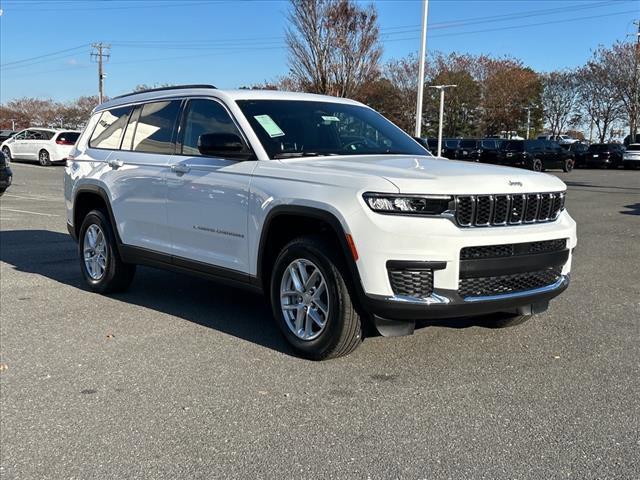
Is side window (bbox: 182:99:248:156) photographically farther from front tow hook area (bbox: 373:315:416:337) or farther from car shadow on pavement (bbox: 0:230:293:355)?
front tow hook area (bbox: 373:315:416:337)

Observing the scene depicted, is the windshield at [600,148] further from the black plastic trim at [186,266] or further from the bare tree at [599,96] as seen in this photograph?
the black plastic trim at [186,266]

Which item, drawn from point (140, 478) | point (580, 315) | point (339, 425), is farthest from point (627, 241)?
point (140, 478)

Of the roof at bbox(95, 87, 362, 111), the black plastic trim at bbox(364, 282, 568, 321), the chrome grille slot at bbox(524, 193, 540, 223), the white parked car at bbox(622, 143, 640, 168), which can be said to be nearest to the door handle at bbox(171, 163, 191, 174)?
the roof at bbox(95, 87, 362, 111)

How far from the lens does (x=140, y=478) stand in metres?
3.04

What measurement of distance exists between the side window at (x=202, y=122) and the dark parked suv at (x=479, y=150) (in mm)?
29872

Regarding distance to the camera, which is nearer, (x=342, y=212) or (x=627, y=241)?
(x=342, y=212)

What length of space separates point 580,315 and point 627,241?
5005mm

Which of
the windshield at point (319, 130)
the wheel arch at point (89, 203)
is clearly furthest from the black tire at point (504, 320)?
the wheel arch at point (89, 203)

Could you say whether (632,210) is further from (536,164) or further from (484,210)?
(536,164)

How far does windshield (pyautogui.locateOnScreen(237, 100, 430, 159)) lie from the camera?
5.05 metres

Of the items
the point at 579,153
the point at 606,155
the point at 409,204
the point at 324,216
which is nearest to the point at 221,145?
the point at 324,216

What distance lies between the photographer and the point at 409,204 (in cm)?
397

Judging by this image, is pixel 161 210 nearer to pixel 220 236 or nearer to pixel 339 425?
pixel 220 236

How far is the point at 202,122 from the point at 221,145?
31.5 inches
